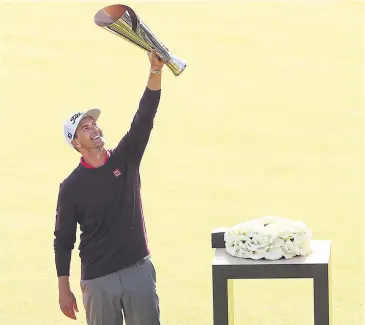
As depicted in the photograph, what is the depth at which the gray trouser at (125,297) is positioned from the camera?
599 cm

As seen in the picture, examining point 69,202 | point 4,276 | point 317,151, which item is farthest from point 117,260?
point 317,151

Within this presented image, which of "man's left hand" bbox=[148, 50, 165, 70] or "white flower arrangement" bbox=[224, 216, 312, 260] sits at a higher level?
"man's left hand" bbox=[148, 50, 165, 70]

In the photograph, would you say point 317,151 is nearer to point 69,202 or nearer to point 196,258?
point 196,258

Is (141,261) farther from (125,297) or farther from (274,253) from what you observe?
(274,253)

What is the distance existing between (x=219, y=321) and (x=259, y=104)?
771 centimetres

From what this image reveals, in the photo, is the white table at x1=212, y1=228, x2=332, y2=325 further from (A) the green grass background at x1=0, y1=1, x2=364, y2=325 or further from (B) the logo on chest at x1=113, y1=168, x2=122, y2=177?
(A) the green grass background at x1=0, y1=1, x2=364, y2=325

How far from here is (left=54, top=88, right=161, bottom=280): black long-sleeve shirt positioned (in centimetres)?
600

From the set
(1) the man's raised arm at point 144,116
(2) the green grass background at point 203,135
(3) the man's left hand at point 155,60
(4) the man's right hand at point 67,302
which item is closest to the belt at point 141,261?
(4) the man's right hand at point 67,302

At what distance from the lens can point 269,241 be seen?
585 centimetres

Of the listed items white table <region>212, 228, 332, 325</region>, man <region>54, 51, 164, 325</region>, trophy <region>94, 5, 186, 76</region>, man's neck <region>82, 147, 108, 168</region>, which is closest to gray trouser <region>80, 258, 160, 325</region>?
man <region>54, 51, 164, 325</region>

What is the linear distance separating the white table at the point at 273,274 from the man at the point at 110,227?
39 centimetres

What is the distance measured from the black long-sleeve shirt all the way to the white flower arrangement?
0.49 meters

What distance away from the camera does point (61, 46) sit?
14828 millimetres

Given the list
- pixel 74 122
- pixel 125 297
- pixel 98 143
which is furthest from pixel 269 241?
pixel 74 122
